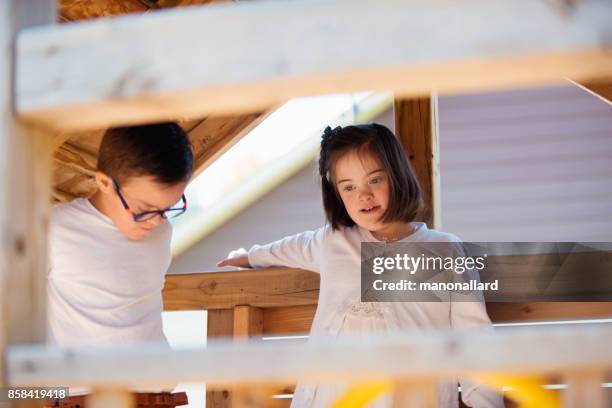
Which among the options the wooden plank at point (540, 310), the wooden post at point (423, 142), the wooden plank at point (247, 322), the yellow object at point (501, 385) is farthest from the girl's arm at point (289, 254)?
the yellow object at point (501, 385)

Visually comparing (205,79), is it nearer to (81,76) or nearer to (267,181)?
(81,76)

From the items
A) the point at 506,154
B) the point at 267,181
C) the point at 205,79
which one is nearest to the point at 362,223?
the point at 205,79

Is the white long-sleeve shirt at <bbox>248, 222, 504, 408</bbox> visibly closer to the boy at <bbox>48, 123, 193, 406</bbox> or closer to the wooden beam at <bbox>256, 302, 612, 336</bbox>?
the wooden beam at <bbox>256, 302, 612, 336</bbox>

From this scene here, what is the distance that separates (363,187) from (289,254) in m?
0.38

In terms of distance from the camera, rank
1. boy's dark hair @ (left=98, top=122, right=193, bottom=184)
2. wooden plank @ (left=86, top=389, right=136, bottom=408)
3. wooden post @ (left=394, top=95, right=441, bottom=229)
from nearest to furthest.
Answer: wooden plank @ (left=86, top=389, right=136, bottom=408) < boy's dark hair @ (left=98, top=122, right=193, bottom=184) < wooden post @ (left=394, top=95, right=441, bottom=229)

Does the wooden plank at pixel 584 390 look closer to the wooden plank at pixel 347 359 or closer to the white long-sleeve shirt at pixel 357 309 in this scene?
the wooden plank at pixel 347 359

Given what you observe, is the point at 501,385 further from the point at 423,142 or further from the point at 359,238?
the point at 423,142

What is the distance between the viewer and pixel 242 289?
109 inches

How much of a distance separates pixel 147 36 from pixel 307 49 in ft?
0.74

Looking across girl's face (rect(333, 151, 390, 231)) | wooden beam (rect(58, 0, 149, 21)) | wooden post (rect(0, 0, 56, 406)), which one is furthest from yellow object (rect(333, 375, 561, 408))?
wooden beam (rect(58, 0, 149, 21))

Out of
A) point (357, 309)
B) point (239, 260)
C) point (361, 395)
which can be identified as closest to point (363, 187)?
point (357, 309)

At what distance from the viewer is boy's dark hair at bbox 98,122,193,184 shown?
214 cm

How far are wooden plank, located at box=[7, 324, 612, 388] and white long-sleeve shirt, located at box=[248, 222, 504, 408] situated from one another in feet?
4.06

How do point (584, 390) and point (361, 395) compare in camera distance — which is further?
point (361, 395)
